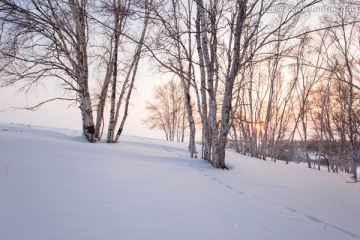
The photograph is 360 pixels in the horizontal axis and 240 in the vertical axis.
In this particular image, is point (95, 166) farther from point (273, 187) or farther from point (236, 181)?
point (273, 187)

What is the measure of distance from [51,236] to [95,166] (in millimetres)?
2681

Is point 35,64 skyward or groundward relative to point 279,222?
skyward

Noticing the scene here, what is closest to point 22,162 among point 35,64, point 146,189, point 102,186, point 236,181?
point 102,186

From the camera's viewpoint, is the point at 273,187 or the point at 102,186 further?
the point at 273,187

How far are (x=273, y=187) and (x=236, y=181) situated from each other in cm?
70

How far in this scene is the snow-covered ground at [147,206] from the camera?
2.07m

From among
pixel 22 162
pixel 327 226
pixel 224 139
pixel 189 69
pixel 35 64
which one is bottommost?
pixel 327 226

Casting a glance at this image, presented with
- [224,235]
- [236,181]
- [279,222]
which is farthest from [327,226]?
[236,181]

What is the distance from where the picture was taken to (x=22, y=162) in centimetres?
389

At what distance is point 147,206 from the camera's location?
2713 mm

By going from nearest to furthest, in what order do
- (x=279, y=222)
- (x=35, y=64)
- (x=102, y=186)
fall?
1. (x=279, y=222)
2. (x=102, y=186)
3. (x=35, y=64)

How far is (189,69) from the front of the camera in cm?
973

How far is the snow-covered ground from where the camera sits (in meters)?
2.07

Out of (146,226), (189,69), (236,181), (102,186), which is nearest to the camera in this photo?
(146,226)
